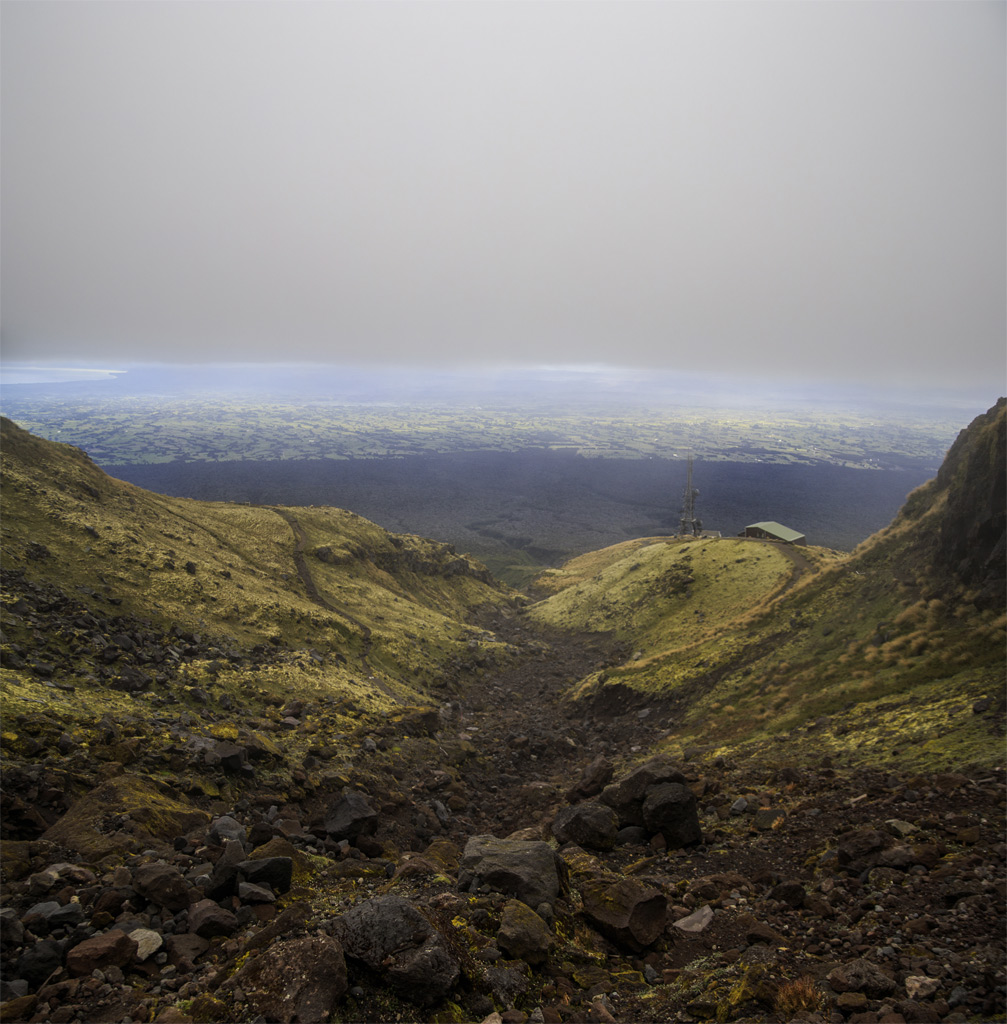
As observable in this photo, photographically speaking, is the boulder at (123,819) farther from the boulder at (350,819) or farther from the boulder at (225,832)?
the boulder at (350,819)

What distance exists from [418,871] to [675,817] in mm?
8681

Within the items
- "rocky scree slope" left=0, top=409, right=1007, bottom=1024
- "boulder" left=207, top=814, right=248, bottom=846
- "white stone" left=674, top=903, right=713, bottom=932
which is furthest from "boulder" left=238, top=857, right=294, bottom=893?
"white stone" left=674, top=903, right=713, bottom=932

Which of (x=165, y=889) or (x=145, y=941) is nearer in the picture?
(x=145, y=941)

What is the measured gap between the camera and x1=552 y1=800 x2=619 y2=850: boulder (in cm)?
1719

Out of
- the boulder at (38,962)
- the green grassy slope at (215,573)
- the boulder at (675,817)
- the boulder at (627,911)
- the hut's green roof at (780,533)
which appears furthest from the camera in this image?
the hut's green roof at (780,533)

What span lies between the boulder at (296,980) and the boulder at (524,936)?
11.4 ft

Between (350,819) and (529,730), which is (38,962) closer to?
(350,819)

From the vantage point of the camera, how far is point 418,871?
13.3m

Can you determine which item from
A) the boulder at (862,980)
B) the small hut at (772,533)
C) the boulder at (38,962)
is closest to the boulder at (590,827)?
the boulder at (862,980)

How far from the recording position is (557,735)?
37.5 metres

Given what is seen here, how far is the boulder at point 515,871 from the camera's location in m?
A: 11.9

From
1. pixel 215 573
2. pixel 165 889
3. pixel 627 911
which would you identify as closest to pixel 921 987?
pixel 627 911

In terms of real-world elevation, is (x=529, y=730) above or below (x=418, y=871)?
below

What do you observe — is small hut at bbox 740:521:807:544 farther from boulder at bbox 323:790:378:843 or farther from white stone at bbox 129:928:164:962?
white stone at bbox 129:928:164:962
